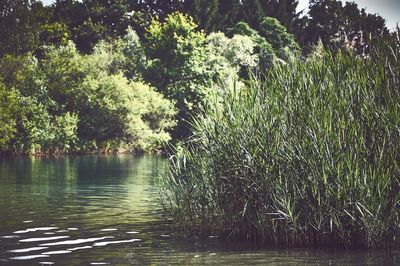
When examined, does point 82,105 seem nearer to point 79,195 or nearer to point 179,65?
point 179,65

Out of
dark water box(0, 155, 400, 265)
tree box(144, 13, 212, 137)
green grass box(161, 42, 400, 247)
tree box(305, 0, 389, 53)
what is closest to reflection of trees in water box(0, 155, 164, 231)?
dark water box(0, 155, 400, 265)

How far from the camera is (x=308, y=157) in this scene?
12773 millimetres

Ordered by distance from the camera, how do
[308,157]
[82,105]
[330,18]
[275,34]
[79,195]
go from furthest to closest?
1. [330,18]
2. [275,34]
3. [82,105]
4. [79,195]
5. [308,157]

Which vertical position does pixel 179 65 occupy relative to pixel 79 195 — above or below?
above

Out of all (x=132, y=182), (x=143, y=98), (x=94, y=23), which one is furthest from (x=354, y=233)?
(x=94, y=23)

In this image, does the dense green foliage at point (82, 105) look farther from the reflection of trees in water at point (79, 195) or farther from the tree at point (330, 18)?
the tree at point (330, 18)

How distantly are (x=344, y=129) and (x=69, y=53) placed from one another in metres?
49.8

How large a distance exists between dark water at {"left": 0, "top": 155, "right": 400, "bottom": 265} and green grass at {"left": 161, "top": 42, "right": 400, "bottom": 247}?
458mm

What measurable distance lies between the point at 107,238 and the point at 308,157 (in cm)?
451

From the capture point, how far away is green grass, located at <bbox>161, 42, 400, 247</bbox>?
12359 mm

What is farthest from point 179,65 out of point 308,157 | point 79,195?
point 308,157

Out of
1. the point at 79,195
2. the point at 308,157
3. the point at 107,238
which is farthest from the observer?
the point at 79,195

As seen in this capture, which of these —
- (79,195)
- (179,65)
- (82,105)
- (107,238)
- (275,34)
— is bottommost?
(107,238)

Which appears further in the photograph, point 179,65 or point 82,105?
point 179,65
